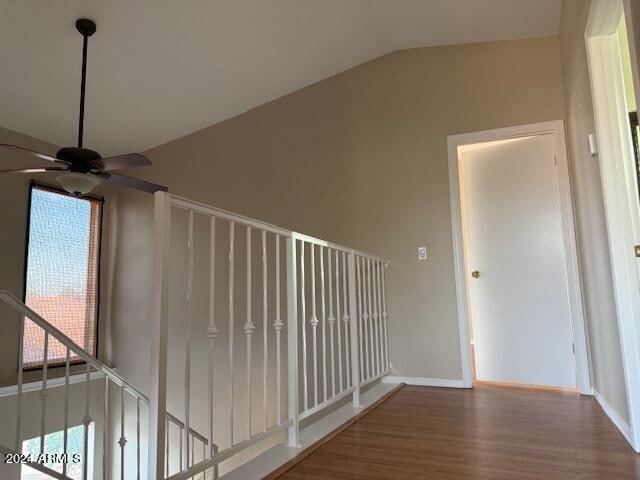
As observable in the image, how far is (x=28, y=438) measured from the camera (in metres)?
3.88

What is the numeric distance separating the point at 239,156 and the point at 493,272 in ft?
8.68

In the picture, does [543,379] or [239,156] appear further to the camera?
[239,156]

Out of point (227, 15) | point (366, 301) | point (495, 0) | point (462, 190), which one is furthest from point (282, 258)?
point (495, 0)

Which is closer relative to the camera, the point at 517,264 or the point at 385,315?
the point at 517,264

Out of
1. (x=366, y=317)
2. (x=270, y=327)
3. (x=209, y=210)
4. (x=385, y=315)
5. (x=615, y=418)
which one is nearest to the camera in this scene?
(x=209, y=210)

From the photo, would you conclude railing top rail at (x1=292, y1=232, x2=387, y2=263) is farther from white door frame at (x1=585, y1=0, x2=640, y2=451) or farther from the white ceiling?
the white ceiling

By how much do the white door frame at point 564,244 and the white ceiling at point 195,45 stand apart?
738 mm

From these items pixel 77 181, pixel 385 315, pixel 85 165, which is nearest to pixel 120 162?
pixel 85 165

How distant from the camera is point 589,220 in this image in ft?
8.22

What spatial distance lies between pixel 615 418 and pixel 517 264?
4.40 ft

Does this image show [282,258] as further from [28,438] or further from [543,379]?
[28,438]

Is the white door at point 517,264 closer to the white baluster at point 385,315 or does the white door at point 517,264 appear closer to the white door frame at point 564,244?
the white door frame at point 564,244

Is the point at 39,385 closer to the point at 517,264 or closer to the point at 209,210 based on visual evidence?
the point at 209,210

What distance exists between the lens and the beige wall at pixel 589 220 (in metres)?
2.13
